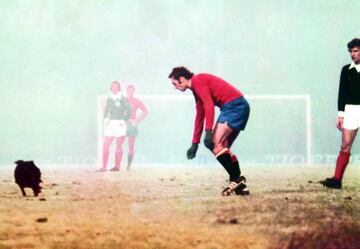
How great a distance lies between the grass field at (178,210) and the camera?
2428 millimetres

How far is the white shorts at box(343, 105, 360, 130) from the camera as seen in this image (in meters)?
2.66

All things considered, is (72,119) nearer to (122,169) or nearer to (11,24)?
(122,169)

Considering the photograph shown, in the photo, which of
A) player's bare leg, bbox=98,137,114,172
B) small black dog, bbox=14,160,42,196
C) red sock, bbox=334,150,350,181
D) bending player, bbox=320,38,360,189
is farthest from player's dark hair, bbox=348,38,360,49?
small black dog, bbox=14,160,42,196

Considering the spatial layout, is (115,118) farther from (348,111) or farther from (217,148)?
(348,111)

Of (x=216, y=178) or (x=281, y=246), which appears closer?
(x=281, y=246)

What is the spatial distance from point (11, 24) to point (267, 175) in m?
1.67

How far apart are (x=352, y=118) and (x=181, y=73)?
37.6 inches

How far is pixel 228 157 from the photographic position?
2613 mm

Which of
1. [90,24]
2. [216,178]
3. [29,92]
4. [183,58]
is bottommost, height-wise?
[216,178]

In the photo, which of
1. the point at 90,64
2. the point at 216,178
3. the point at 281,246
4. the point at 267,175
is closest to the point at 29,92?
the point at 90,64

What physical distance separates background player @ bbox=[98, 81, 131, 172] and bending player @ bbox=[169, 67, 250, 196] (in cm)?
38

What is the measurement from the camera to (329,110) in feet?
8.87

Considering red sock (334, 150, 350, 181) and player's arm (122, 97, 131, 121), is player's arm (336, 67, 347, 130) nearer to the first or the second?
red sock (334, 150, 350, 181)

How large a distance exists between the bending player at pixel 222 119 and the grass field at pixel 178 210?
8 cm
